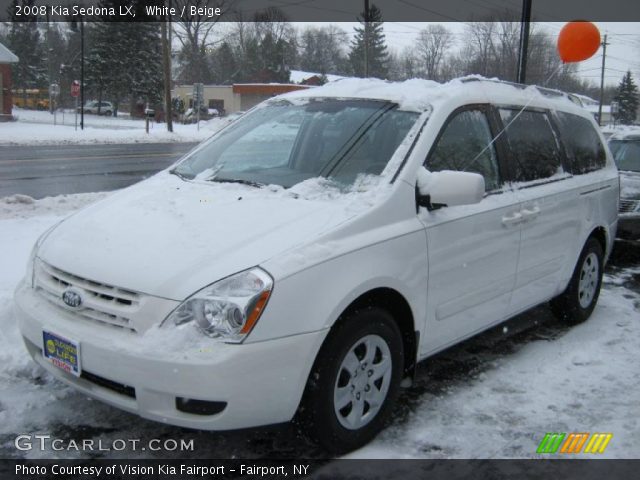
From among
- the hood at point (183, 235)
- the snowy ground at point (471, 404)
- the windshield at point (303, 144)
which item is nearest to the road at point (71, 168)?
the snowy ground at point (471, 404)

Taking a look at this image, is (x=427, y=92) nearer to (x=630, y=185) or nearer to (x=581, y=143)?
(x=581, y=143)

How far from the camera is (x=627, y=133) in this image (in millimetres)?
9336

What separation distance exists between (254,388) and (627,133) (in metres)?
8.52

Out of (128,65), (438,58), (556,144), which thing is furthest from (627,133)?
(128,65)

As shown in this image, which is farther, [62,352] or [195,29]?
[195,29]

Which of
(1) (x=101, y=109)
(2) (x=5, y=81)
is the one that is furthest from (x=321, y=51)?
(2) (x=5, y=81)

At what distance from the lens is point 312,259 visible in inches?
111

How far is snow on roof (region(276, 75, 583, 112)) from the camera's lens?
3826mm

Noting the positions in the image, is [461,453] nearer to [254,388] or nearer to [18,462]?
[254,388]

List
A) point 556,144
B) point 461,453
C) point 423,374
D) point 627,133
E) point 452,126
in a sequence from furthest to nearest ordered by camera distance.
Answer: point 627,133 → point 556,144 → point 423,374 → point 452,126 → point 461,453

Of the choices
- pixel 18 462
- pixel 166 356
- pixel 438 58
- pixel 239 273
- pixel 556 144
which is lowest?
pixel 18 462

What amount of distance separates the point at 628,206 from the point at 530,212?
4265 mm

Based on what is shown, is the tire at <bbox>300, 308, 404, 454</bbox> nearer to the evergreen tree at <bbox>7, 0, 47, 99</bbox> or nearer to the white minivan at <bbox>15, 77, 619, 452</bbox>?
the white minivan at <bbox>15, 77, 619, 452</bbox>

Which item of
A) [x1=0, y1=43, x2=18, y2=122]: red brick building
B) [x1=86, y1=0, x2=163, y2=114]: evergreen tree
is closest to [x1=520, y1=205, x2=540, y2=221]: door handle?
[x1=0, y1=43, x2=18, y2=122]: red brick building
